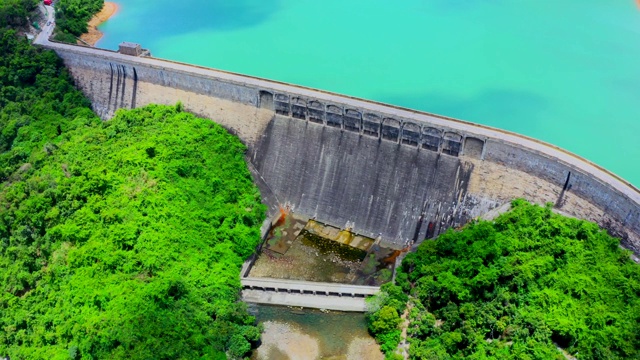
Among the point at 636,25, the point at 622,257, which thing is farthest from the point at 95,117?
the point at 636,25

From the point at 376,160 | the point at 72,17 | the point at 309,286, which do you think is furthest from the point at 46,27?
the point at 309,286

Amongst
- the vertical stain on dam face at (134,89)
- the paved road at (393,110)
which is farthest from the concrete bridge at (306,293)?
the vertical stain on dam face at (134,89)

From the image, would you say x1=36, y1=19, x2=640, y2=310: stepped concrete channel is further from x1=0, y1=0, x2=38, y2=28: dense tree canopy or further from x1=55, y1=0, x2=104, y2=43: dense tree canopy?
x1=0, y1=0, x2=38, y2=28: dense tree canopy

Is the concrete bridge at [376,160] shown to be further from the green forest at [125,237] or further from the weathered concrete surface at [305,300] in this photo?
the weathered concrete surface at [305,300]

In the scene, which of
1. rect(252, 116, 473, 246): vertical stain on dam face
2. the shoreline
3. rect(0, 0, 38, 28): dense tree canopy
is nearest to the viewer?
rect(252, 116, 473, 246): vertical stain on dam face

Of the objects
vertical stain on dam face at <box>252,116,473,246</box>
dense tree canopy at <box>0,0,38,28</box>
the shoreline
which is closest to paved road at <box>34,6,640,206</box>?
vertical stain on dam face at <box>252,116,473,246</box>

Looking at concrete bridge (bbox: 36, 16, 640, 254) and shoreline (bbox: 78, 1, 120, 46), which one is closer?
concrete bridge (bbox: 36, 16, 640, 254)

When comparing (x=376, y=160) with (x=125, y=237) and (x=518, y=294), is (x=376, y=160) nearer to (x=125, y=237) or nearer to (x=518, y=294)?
(x=518, y=294)

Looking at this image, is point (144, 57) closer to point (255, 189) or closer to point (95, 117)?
point (95, 117)
